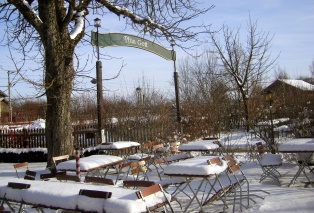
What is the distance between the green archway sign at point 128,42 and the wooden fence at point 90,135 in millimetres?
2995

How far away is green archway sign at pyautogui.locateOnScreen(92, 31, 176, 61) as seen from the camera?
426 inches

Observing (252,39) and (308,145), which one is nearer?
(308,145)

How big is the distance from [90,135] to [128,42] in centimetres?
417

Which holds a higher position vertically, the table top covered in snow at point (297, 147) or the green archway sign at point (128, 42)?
the green archway sign at point (128, 42)

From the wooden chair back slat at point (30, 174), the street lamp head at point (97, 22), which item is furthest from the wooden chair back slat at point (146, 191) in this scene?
the street lamp head at point (97, 22)

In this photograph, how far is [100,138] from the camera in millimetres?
12312

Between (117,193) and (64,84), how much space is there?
6.19m

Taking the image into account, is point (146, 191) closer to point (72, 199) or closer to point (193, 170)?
point (72, 199)

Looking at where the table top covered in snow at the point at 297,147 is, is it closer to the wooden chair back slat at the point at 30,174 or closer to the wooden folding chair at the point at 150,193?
the wooden folding chair at the point at 150,193

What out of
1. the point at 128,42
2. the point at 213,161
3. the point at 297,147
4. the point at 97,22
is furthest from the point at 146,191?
the point at 128,42

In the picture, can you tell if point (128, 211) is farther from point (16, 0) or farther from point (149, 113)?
point (149, 113)

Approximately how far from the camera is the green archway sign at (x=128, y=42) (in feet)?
35.5

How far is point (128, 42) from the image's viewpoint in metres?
11.6

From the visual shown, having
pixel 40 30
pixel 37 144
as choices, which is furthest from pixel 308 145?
pixel 37 144
